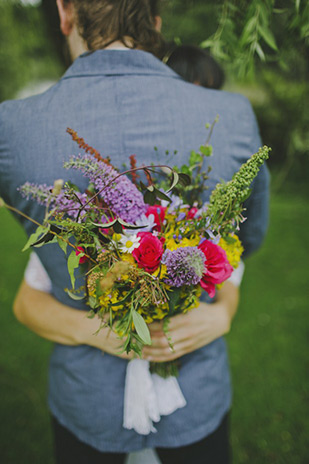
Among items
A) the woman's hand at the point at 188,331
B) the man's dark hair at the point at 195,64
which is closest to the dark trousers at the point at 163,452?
the woman's hand at the point at 188,331

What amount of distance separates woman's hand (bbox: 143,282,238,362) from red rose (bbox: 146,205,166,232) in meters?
0.35

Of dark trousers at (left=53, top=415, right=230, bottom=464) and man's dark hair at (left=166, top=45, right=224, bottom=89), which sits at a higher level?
man's dark hair at (left=166, top=45, right=224, bottom=89)

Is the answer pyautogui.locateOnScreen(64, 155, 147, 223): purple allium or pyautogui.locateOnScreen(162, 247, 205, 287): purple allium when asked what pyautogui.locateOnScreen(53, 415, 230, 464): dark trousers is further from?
pyautogui.locateOnScreen(64, 155, 147, 223): purple allium

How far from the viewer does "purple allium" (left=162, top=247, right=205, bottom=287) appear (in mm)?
793

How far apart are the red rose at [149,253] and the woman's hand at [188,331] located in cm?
33

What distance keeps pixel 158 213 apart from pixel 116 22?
612 mm

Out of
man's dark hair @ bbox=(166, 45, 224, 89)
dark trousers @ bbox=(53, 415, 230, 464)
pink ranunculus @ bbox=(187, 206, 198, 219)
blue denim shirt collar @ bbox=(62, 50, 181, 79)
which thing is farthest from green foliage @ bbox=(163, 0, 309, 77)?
dark trousers @ bbox=(53, 415, 230, 464)

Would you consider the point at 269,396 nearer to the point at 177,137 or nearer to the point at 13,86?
the point at 177,137

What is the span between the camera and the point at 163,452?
1373 millimetres

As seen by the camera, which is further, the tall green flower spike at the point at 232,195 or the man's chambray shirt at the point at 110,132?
the man's chambray shirt at the point at 110,132

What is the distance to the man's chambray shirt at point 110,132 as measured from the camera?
102 centimetres

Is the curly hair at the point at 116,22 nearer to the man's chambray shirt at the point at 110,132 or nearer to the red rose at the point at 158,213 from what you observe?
the man's chambray shirt at the point at 110,132

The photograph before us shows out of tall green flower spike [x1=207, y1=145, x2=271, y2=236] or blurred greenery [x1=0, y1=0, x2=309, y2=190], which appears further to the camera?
blurred greenery [x1=0, y1=0, x2=309, y2=190]

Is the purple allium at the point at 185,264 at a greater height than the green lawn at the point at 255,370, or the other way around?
the purple allium at the point at 185,264
